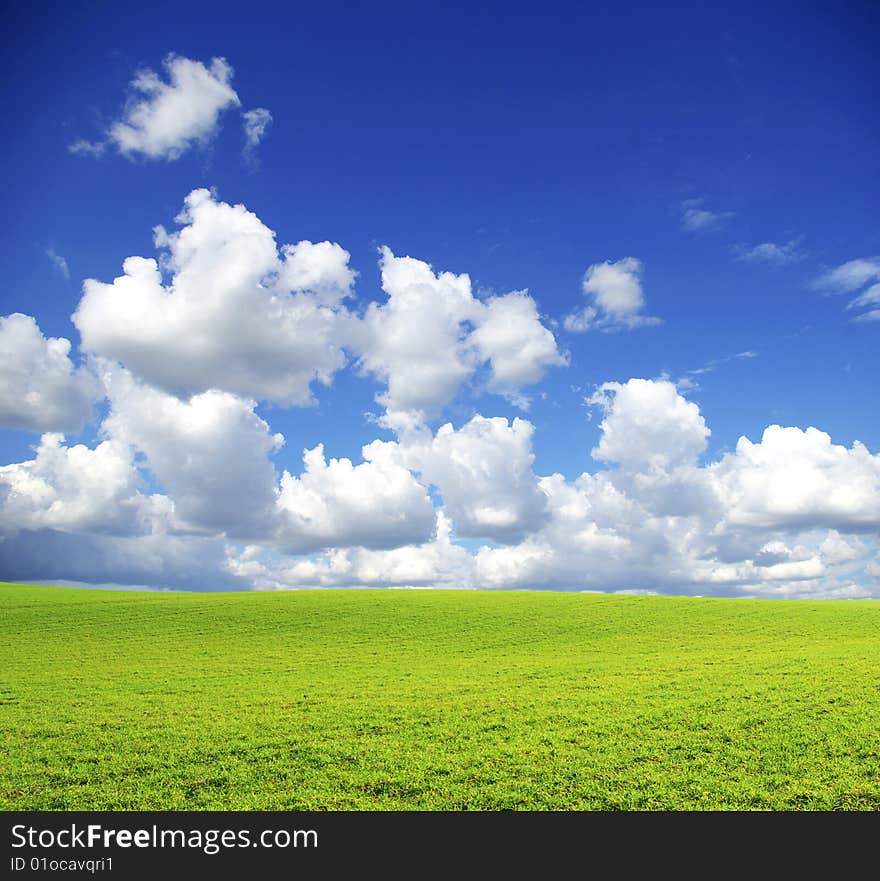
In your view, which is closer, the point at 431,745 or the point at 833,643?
the point at 431,745

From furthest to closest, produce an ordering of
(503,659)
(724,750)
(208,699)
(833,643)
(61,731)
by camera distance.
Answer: (833,643)
(503,659)
(208,699)
(61,731)
(724,750)

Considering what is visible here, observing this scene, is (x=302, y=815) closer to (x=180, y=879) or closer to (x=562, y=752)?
(x=180, y=879)

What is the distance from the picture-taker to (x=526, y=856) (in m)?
12.3

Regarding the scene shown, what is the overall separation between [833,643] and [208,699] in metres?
40.8

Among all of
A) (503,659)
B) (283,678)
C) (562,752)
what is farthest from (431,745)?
(503,659)

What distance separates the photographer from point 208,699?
25625mm

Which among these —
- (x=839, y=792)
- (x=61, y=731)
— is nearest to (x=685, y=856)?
(x=839, y=792)

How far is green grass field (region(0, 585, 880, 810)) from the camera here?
1461 centimetres

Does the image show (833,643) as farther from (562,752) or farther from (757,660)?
(562,752)

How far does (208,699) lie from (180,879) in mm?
14658

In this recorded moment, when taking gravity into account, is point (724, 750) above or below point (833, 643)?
above

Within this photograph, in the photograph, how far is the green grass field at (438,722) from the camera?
14609mm

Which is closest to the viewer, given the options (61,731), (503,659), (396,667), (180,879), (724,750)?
(180,879)

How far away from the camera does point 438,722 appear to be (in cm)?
2027
